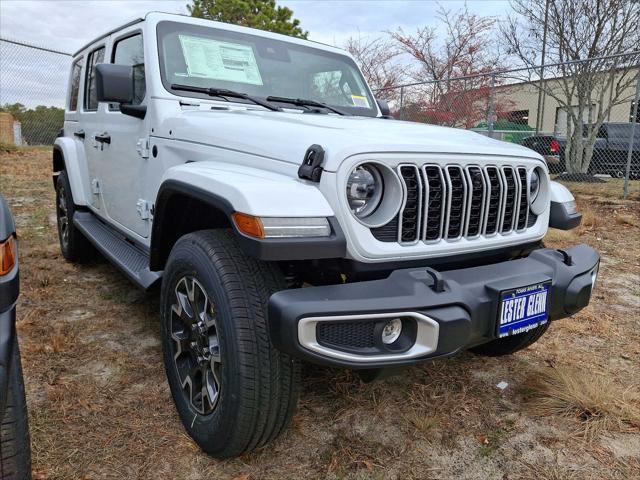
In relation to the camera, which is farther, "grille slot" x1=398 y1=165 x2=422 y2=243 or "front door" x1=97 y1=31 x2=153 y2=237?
"front door" x1=97 y1=31 x2=153 y2=237

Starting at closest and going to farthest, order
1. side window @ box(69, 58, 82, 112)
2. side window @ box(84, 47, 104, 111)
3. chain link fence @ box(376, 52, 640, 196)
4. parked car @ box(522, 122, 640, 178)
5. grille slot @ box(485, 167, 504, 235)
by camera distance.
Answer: grille slot @ box(485, 167, 504, 235) → side window @ box(84, 47, 104, 111) → side window @ box(69, 58, 82, 112) → chain link fence @ box(376, 52, 640, 196) → parked car @ box(522, 122, 640, 178)

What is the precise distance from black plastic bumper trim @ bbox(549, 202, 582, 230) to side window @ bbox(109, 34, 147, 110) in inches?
92.7

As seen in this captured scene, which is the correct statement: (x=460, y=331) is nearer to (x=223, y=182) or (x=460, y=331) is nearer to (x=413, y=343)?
(x=413, y=343)

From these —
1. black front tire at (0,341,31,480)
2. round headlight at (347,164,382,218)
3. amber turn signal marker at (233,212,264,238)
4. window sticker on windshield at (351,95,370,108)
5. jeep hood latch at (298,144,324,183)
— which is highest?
window sticker on windshield at (351,95,370,108)

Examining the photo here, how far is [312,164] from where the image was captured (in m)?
1.84

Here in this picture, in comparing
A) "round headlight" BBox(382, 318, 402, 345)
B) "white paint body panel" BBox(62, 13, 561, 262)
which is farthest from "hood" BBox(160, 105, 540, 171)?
"round headlight" BBox(382, 318, 402, 345)

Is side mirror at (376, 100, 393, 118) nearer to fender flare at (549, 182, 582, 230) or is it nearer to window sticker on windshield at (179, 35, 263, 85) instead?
window sticker on windshield at (179, 35, 263, 85)

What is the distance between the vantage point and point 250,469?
6.67 ft

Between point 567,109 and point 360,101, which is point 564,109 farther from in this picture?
point 360,101

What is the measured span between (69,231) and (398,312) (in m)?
3.79

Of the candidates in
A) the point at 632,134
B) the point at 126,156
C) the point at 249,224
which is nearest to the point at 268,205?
the point at 249,224

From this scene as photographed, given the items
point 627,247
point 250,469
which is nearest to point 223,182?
point 250,469

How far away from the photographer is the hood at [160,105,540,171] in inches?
73.9

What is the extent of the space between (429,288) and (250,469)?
103 cm
